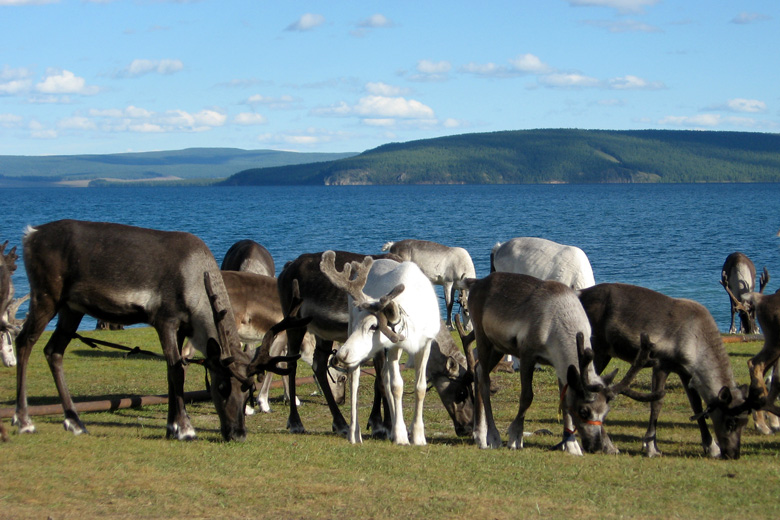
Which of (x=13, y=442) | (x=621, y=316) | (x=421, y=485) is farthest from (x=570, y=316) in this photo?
(x=13, y=442)

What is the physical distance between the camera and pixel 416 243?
88.9 ft

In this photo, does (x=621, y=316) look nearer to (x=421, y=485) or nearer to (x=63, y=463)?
(x=421, y=485)

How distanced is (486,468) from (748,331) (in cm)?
2083

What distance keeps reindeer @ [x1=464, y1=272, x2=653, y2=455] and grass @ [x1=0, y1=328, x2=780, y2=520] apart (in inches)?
14.9

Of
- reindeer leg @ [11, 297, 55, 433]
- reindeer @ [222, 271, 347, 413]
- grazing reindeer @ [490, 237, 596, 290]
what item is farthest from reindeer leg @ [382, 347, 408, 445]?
grazing reindeer @ [490, 237, 596, 290]

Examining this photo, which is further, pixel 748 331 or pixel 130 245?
pixel 748 331

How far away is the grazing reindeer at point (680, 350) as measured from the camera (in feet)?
35.0

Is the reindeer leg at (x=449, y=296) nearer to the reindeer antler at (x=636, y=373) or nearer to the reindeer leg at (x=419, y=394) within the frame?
the reindeer leg at (x=419, y=394)

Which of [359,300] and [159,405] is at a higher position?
[359,300]

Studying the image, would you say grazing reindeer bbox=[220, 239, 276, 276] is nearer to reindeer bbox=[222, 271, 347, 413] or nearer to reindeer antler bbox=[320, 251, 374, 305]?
reindeer bbox=[222, 271, 347, 413]

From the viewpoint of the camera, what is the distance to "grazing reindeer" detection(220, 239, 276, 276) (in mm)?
20562

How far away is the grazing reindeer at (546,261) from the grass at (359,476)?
18.1 ft

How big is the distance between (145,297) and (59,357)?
1.68 metres

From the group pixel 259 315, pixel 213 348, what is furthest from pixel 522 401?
pixel 259 315
